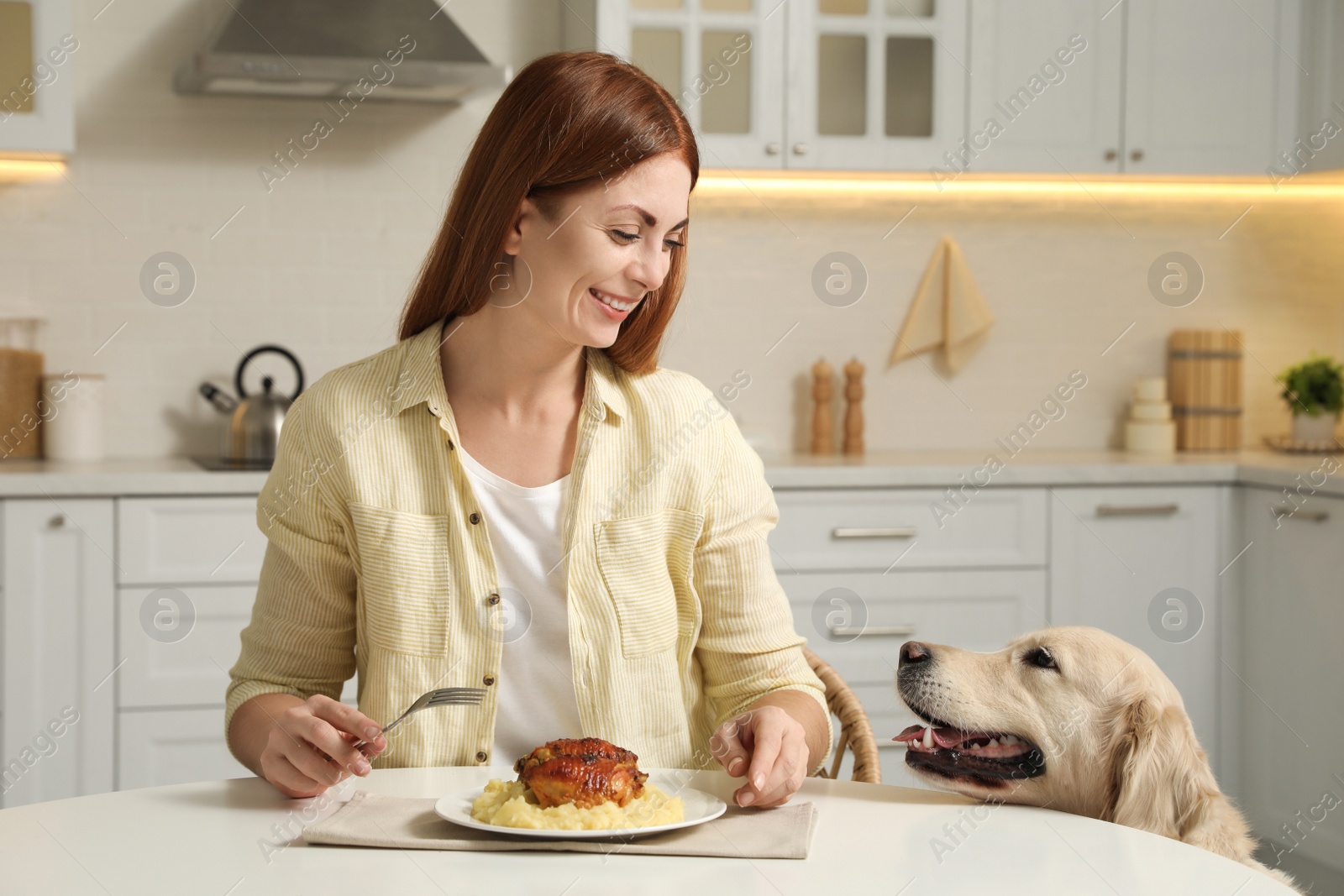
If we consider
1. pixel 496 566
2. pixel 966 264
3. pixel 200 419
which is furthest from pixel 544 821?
pixel 966 264

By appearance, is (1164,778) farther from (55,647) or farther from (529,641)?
(55,647)

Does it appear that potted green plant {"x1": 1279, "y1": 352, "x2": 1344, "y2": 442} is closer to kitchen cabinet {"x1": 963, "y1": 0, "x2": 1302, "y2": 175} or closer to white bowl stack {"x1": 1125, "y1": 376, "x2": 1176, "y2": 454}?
white bowl stack {"x1": 1125, "y1": 376, "x2": 1176, "y2": 454}

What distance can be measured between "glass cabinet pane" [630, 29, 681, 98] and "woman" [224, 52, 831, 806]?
5.79ft

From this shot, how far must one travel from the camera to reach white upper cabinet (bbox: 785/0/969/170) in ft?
10.3

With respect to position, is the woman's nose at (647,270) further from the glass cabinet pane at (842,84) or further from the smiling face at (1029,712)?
the glass cabinet pane at (842,84)

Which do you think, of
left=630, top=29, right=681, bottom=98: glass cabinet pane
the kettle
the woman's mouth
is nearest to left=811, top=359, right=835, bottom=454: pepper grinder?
left=630, top=29, right=681, bottom=98: glass cabinet pane

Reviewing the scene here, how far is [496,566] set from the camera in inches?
52.3

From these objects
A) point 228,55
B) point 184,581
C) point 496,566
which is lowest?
point 184,581

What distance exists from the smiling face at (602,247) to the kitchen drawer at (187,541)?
149cm

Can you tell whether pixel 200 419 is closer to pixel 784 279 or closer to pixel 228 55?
pixel 228 55

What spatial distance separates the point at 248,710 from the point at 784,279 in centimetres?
247

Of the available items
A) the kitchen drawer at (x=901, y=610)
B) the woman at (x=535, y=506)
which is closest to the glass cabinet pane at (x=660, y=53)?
the kitchen drawer at (x=901, y=610)

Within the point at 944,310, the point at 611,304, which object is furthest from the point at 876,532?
the point at 611,304

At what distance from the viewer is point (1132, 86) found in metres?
3.24
